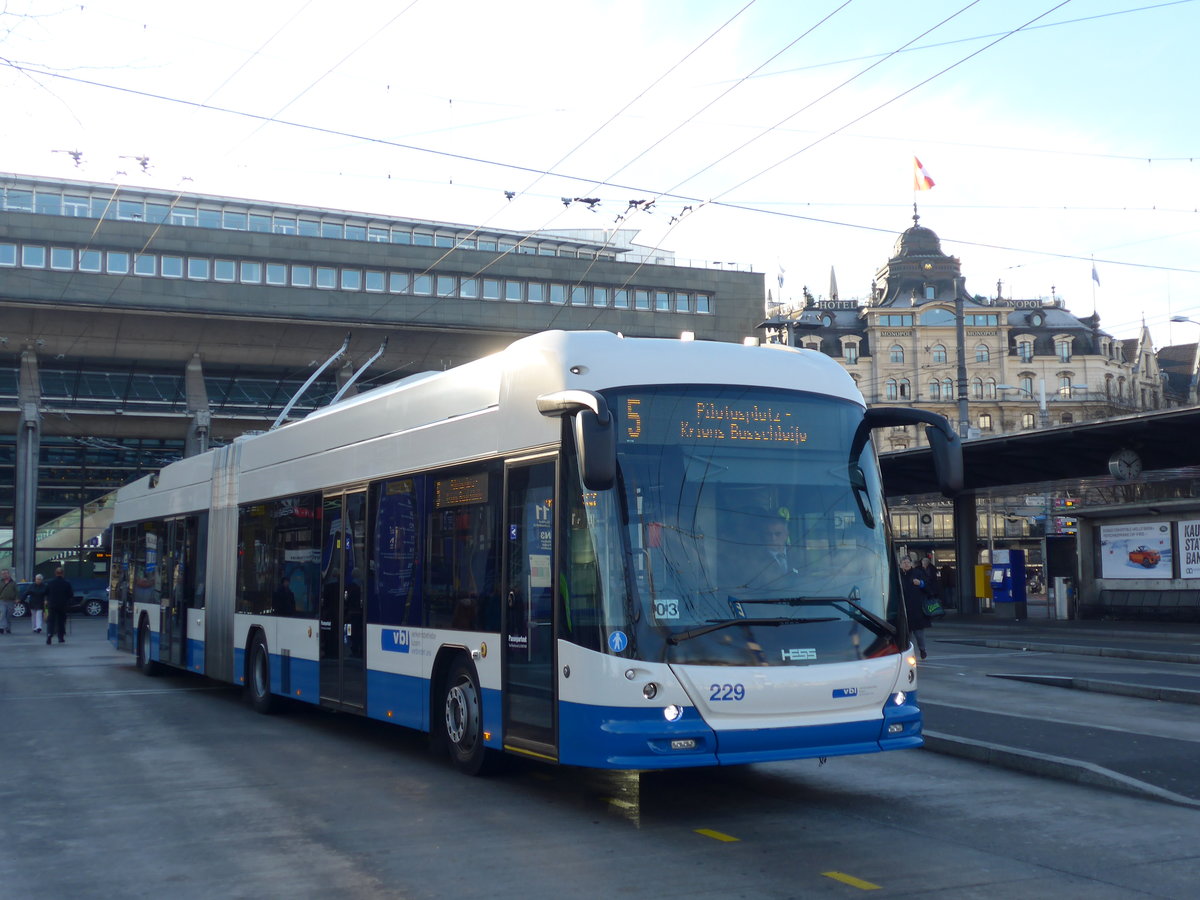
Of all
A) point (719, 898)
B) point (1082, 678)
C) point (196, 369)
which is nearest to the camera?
point (719, 898)

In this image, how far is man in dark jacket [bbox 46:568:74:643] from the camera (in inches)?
1101

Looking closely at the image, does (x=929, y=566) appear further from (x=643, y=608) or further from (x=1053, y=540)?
(x=643, y=608)

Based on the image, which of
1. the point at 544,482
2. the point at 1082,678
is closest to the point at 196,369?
the point at 1082,678

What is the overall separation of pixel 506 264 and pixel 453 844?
47701 mm

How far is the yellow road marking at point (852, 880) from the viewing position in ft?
20.2

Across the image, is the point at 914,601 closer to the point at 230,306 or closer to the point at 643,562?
the point at 643,562

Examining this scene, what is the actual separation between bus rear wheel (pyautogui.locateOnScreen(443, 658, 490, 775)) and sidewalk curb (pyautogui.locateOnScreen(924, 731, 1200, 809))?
3813 mm

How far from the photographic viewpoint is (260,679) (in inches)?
558

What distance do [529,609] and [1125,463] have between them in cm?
2205

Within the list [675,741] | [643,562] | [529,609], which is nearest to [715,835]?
[675,741]

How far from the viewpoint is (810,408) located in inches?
339

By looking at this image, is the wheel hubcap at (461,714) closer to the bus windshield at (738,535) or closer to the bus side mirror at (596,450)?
the bus windshield at (738,535)

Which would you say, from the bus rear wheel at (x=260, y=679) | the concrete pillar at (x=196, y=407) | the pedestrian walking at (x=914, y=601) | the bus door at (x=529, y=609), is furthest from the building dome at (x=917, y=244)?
the bus door at (x=529, y=609)

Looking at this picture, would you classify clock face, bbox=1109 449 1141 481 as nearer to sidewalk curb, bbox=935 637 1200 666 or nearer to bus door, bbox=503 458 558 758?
sidewalk curb, bbox=935 637 1200 666
